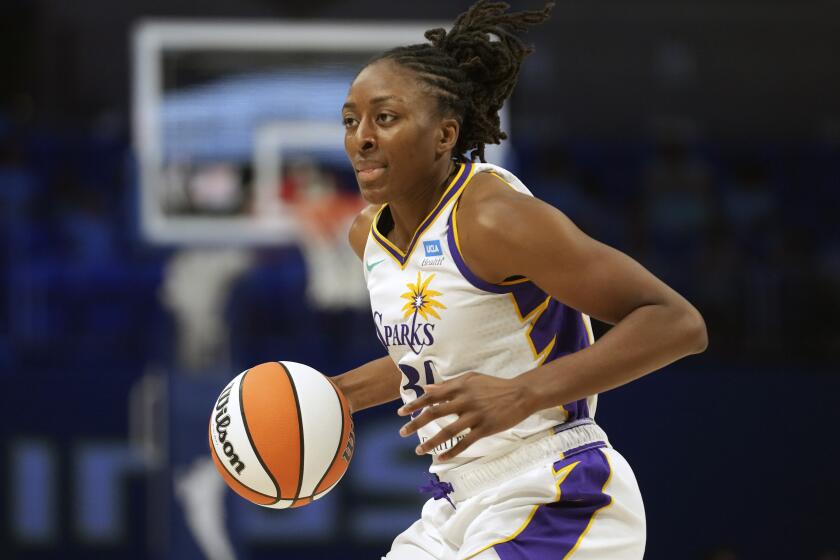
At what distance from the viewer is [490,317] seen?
3039 millimetres

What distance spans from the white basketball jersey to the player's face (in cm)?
12

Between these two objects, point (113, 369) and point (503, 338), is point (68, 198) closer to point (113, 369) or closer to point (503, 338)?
point (113, 369)

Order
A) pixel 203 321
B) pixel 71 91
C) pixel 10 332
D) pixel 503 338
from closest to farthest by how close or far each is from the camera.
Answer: pixel 503 338
pixel 203 321
pixel 10 332
pixel 71 91

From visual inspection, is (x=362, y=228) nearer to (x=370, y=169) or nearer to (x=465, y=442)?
(x=370, y=169)

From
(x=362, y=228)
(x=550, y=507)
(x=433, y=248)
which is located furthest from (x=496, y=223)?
(x=362, y=228)

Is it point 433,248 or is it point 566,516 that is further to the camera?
point 433,248

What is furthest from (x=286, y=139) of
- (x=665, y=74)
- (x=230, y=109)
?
(x=665, y=74)

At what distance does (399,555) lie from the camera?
10.5 feet

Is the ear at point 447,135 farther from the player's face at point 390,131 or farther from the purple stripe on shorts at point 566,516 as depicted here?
the purple stripe on shorts at point 566,516

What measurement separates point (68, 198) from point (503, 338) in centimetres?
761

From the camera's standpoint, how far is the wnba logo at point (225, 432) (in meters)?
3.25

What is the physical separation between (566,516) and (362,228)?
3.63 feet

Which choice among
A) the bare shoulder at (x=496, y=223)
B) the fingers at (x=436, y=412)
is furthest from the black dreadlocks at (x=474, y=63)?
the fingers at (x=436, y=412)

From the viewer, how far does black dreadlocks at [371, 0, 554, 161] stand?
10.7 ft
